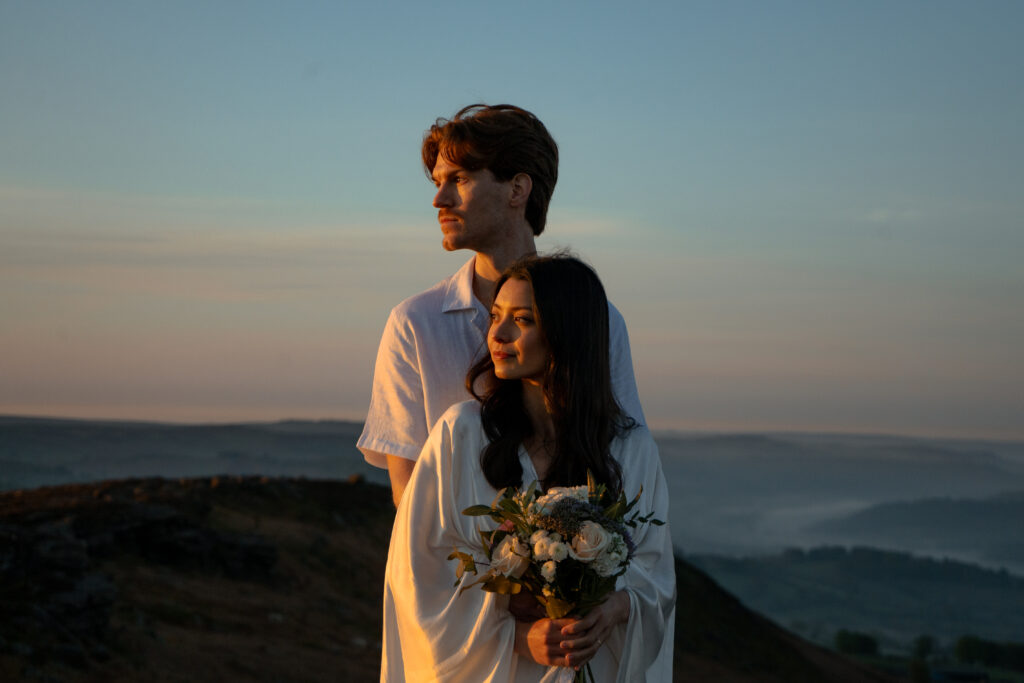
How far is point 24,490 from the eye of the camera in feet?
61.0

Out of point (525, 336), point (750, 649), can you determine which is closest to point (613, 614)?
point (525, 336)

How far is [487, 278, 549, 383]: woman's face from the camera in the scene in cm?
360

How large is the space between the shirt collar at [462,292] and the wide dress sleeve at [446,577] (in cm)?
67

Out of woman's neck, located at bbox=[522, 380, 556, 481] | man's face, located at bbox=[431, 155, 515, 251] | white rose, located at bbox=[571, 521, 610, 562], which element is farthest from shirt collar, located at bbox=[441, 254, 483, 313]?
white rose, located at bbox=[571, 521, 610, 562]

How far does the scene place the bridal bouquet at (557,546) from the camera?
3.20 meters

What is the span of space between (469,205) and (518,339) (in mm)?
783

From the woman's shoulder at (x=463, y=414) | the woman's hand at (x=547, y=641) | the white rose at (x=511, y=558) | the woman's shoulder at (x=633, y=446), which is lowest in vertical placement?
the woman's hand at (x=547, y=641)

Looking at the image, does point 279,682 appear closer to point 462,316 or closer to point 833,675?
point 462,316

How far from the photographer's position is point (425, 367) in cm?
423

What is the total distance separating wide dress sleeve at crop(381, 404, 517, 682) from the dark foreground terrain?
32.5 feet

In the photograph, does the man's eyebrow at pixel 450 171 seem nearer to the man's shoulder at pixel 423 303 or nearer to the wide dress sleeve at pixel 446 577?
the man's shoulder at pixel 423 303

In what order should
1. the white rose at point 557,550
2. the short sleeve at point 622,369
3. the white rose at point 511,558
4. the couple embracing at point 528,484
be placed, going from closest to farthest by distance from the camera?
the white rose at point 557,550, the white rose at point 511,558, the couple embracing at point 528,484, the short sleeve at point 622,369

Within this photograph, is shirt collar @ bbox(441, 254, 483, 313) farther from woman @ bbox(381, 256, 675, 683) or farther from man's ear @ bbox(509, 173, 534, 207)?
woman @ bbox(381, 256, 675, 683)

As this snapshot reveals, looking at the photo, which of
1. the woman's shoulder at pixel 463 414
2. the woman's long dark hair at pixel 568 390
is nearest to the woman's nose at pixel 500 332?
the woman's long dark hair at pixel 568 390
